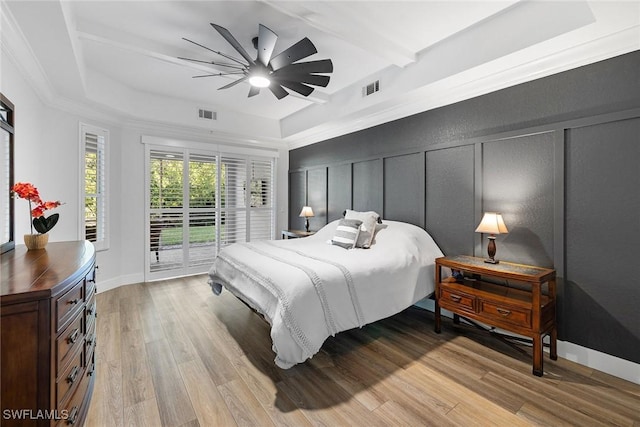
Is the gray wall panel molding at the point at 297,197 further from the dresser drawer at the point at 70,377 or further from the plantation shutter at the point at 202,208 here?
the dresser drawer at the point at 70,377

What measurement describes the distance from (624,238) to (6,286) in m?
3.81

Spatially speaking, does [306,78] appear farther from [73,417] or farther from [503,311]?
[73,417]

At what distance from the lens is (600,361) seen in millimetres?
2328

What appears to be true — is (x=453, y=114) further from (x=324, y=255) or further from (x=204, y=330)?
(x=204, y=330)

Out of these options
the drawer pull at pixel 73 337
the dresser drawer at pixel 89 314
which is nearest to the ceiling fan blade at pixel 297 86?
the dresser drawer at pixel 89 314

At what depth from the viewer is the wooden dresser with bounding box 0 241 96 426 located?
1.15 m

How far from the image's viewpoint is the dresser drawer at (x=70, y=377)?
4.37 ft

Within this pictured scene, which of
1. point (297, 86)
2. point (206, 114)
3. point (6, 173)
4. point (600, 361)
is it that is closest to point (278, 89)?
point (297, 86)

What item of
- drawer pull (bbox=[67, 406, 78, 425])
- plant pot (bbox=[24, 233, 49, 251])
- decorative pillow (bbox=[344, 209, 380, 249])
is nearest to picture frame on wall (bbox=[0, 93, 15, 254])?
plant pot (bbox=[24, 233, 49, 251])

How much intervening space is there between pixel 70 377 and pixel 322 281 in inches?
60.5

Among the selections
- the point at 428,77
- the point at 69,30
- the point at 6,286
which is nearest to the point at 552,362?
the point at 428,77

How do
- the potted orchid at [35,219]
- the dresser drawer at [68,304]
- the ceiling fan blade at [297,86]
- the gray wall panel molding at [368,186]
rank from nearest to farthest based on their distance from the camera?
the dresser drawer at [68,304]
the potted orchid at [35,219]
the ceiling fan blade at [297,86]
the gray wall panel molding at [368,186]

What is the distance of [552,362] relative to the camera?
2.45 metres

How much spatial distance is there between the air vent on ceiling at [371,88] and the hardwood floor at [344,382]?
9.52ft
